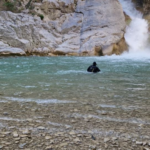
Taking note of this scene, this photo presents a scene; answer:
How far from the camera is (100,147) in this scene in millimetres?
2316

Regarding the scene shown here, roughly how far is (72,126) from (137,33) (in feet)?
108

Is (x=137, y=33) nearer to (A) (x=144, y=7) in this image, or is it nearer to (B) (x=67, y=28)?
(A) (x=144, y=7)

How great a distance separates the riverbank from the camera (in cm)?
238

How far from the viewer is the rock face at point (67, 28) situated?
1012 inches

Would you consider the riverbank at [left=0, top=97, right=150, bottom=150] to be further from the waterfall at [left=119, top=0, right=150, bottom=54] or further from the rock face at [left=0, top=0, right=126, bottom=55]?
the waterfall at [left=119, top=0, right=150, bottom=54]

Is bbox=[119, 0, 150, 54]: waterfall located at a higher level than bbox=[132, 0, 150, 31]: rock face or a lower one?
lower

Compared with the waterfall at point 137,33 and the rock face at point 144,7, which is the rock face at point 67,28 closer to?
the waterfall at point 137,33

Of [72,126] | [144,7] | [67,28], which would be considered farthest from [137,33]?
[72,126]

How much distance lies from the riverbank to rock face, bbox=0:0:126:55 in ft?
69.8

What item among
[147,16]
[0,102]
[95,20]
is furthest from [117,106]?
[147,16]

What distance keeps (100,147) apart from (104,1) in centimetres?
3206

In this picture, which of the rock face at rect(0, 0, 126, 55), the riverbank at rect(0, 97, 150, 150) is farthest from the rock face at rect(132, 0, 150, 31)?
the riverbank at rect(0, 97, 150, 150)

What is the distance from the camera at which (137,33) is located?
32.7 m

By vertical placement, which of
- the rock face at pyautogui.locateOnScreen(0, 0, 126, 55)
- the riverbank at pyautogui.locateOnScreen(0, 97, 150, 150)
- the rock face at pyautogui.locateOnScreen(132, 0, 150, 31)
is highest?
the rock face at pyautogui.locateOnScreen(132, 0, 150, 31)
